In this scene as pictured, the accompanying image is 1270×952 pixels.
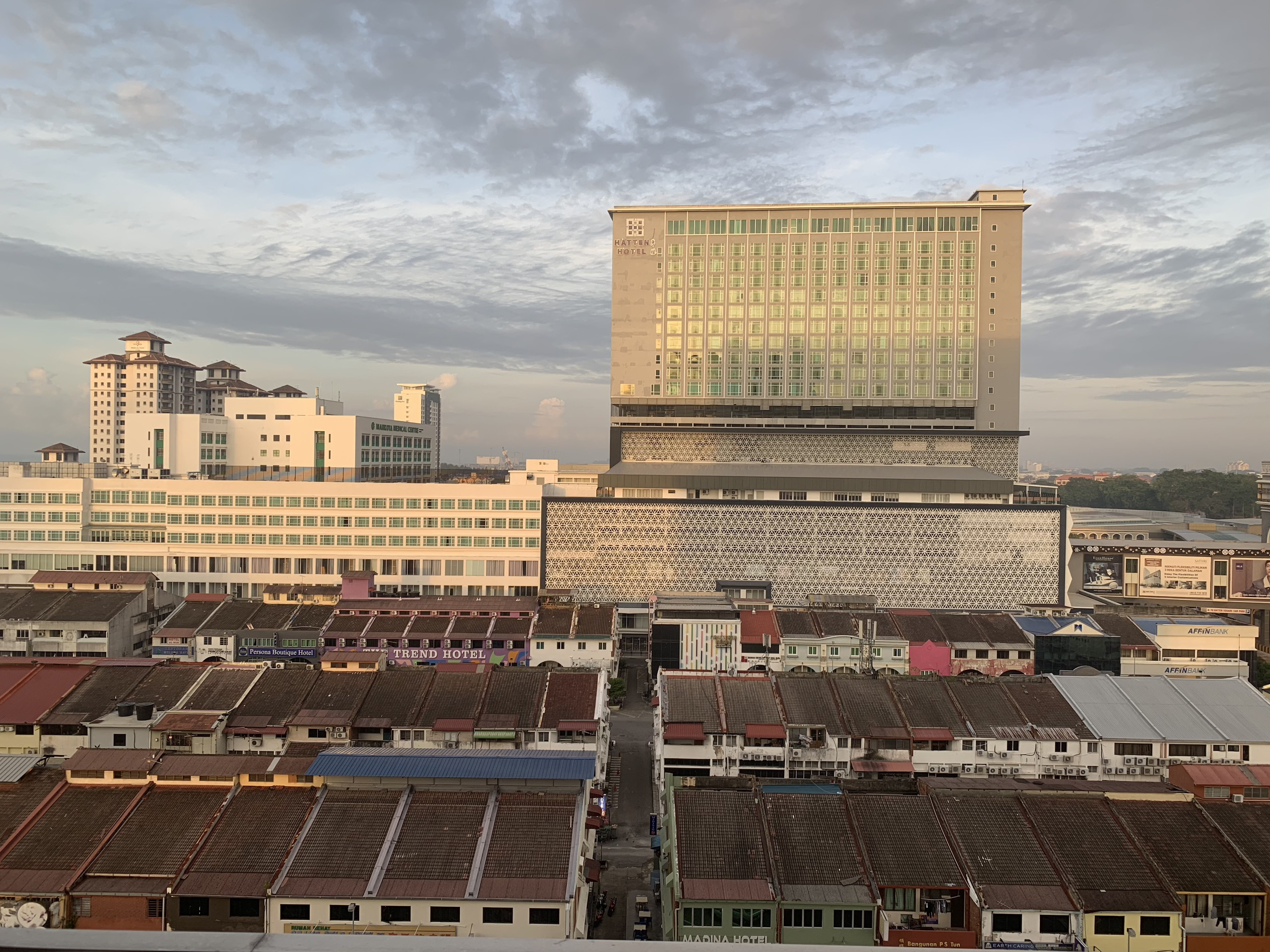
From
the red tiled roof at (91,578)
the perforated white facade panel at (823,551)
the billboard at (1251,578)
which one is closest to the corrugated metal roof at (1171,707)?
the perforated white facade panel at (823,551)

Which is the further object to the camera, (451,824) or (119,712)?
(119,712)

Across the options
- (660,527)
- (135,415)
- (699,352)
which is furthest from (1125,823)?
(135,415)

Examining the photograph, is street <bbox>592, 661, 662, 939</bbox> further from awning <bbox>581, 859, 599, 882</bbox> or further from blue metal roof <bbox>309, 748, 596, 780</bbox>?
blue metal roof <bbox>309, 748, 596, 780</bbox>

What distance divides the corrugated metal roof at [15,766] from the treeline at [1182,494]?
4943 inches

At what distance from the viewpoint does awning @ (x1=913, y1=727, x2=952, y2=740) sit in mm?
35719

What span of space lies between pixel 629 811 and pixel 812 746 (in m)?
7.69

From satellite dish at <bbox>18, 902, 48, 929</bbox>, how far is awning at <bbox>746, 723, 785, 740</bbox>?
23.3 meters

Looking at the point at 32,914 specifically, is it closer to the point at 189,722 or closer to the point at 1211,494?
the point at 189,722

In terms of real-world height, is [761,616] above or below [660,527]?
below

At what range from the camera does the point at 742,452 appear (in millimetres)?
73562

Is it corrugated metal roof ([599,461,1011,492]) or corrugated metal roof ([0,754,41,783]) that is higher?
corrugated metal roof ([599,461,1011,492])

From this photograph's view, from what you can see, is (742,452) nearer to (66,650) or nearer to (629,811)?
(629,811)

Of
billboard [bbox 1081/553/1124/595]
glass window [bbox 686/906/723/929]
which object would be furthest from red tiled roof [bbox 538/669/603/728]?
billboard [bbox 1081/553/1124/595]

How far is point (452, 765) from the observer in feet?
90.4
